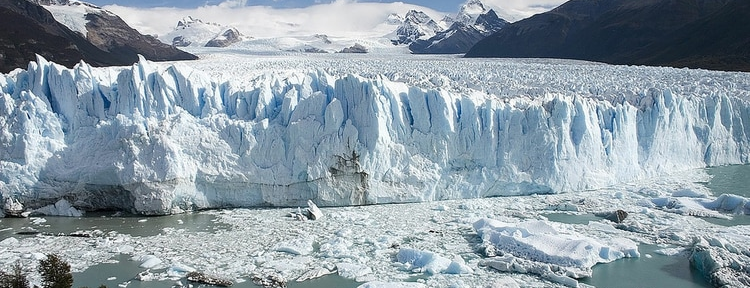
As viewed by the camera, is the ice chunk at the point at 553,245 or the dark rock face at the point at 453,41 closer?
the ice chunk at the point at 553,245

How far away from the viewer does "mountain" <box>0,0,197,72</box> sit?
27.1m

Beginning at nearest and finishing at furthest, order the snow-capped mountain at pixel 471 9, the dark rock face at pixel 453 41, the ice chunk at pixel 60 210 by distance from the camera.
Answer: the ice chunk at pixel 60 210 → the dark rock face at pixel 453 41 → the snow-capped mountain at pixel 471 9

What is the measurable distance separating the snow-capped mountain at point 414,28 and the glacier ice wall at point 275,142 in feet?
184

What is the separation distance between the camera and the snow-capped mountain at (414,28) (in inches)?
2749

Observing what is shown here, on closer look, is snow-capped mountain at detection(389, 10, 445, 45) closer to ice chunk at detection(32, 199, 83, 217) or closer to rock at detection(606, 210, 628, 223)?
ice chunk at detection(32, 199, 83, 217)

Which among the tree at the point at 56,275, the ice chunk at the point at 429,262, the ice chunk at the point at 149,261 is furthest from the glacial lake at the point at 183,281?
the ice chunk at the point at 429,262

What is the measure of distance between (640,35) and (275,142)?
34675 millimetres

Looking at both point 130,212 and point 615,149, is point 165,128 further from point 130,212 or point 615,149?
point 615,149

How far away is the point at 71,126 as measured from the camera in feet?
33.6

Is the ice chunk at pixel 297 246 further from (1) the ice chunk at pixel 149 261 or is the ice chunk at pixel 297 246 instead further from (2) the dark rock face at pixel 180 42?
(2) the dark rock face at pixel 180 42

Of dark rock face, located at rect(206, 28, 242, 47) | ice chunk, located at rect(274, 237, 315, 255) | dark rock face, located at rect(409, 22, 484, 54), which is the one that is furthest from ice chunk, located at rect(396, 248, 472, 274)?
dark rock face, located at rect(206, 28, 242, 47)

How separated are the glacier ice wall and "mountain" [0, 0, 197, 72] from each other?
1296cm

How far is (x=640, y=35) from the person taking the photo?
37.9m

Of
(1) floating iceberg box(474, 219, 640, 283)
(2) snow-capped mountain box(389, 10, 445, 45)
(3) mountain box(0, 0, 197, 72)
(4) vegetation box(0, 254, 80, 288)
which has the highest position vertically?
(2) snow-capped mountain box(389, 10, 445, 45)
